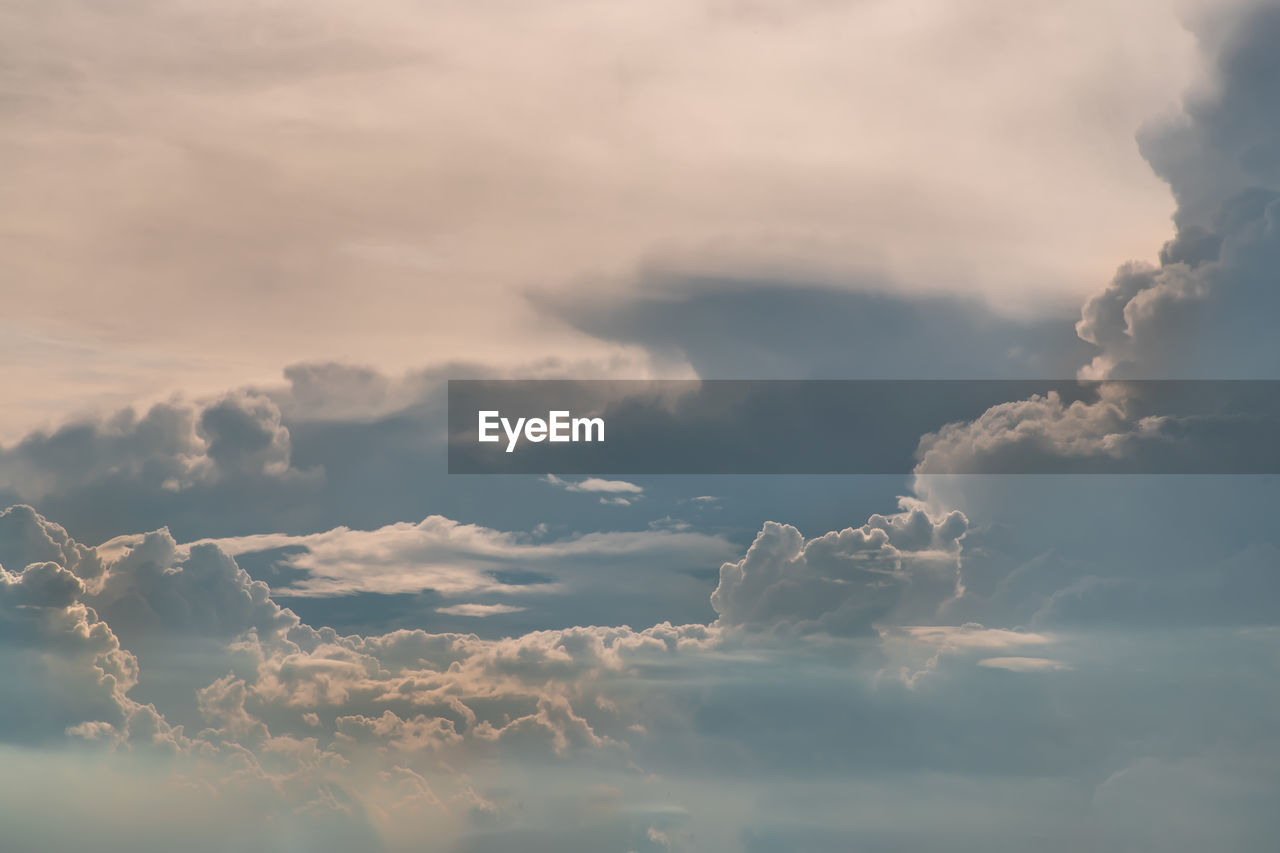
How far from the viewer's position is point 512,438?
143 metres
